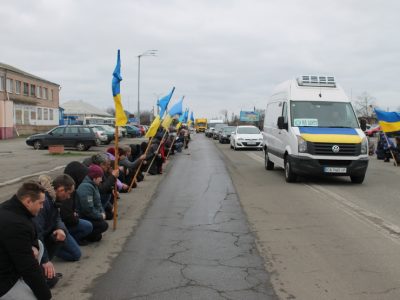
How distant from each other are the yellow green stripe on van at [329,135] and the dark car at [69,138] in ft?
64.1

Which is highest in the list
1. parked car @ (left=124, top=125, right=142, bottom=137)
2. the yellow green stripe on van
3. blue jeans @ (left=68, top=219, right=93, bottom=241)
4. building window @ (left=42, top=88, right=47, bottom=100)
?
building window @ (left=42, top=88, right=47, bottom=100)

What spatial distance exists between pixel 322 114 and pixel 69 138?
2024cm

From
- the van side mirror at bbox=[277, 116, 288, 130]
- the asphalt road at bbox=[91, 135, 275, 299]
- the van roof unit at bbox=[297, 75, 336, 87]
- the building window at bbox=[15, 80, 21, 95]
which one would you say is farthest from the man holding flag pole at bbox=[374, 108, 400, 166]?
the building window at bbox=[15, 80, 21, 95]

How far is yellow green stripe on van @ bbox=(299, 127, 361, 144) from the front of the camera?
1292 centimetres

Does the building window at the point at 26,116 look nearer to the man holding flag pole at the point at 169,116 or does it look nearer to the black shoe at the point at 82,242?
the man holding flag pole at the point at 169,116

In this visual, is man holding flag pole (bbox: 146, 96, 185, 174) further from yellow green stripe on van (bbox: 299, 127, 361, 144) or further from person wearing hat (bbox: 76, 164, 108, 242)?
person wearing hat (bbox: 76, 164, 108, 242)

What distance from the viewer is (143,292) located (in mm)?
4852

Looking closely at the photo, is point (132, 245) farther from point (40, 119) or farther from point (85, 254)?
point (40, 119)

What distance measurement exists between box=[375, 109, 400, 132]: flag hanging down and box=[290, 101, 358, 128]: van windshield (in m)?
7.13

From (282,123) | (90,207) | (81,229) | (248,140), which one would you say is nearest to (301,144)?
(282,123)

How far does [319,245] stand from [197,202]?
4141 mm

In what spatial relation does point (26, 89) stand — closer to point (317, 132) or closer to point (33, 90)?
point (33, 90)

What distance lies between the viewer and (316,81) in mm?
14766

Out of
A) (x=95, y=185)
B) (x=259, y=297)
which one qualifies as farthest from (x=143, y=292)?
(x=95, y=185)
